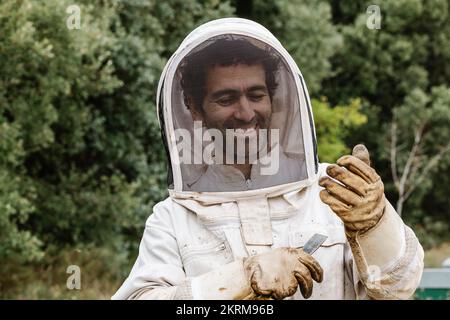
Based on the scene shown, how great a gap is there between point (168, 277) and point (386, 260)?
68 cm

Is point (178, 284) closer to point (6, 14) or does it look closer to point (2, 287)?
point (6, 14)

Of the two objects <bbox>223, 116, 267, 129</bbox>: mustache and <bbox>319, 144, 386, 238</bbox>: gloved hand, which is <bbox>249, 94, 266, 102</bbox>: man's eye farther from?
<bbox>319, 144, 386, 238</bbox>: gloved hand

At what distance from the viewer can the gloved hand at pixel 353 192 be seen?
2475 millimetres

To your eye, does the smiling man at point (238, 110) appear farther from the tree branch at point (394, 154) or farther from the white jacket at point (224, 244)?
the tree branch at point (394, 154)

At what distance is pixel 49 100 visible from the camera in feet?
35.3

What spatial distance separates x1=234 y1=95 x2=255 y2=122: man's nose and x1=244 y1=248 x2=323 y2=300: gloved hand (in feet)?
1.58

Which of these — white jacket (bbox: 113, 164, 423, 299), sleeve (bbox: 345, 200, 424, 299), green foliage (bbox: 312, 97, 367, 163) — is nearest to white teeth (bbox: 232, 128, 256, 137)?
white jacket (bbox: 113, 164, 423, 299)

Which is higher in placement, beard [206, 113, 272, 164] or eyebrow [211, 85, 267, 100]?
eyebrow [211, 85, 267, 100]

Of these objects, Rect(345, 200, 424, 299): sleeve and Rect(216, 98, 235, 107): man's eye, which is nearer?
Rect(345, 200, 424, 299): sleeve

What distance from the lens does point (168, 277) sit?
9.05 ft

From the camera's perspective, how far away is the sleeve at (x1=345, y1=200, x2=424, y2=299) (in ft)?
8.41

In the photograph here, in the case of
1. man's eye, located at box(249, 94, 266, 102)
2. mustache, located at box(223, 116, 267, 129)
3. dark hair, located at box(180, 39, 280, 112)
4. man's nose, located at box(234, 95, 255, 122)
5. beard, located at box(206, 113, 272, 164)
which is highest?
dark hair, located at box(180, 39, 280, 112)

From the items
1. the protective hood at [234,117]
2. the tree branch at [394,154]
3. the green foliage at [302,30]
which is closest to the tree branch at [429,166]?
the tree branch at [394,154]
